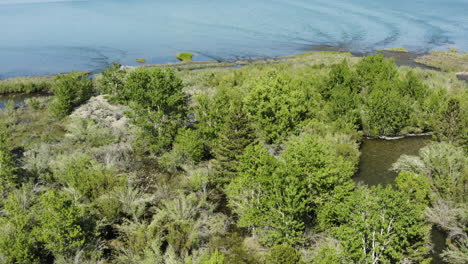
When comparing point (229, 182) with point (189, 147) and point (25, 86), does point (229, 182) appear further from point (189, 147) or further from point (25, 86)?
point (25, 86)

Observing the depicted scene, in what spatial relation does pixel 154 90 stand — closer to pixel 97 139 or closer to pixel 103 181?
pixel 97 139

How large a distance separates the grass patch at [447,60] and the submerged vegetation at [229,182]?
201ft

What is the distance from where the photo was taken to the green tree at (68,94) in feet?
189

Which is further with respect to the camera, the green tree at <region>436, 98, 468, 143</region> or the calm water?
the green tree at <region>436, 98, 468, 143</region>

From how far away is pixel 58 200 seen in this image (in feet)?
81.6

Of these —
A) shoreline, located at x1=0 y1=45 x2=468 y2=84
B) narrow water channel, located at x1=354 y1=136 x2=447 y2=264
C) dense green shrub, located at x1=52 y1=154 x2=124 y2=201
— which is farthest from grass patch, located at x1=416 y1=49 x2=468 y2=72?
dense green shrub, located at x1=52 y1=154 x2=124 y2=201

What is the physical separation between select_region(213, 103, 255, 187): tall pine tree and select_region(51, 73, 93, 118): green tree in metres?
37.0

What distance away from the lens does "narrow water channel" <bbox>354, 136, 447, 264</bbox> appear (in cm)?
4238

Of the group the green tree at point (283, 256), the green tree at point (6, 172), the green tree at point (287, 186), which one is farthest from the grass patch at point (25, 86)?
the green tree at point (283, 256)

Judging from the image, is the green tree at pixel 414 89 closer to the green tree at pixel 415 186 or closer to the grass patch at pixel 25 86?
the green tree at pixel 415 186

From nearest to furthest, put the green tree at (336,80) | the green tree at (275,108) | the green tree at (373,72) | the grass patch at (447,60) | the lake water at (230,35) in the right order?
the green tree at (275,108), the green tree at (336,80), the green tree at (373,72), the grass patch at (447,60), the lake water at (230,35)

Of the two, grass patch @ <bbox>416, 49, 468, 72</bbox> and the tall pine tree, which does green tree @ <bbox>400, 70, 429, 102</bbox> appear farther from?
grass patch @ <bbox>416, 49, 468, 72</bbox>

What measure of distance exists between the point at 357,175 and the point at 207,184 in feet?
70.2

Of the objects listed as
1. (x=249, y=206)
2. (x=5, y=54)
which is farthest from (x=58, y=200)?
(x=5, y=54)
